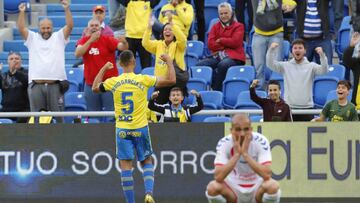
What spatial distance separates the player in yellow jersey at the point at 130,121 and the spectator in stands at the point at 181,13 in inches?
167

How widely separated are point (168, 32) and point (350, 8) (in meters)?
3.94

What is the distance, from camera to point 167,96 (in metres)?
17.2

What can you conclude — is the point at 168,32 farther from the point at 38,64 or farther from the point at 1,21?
the point at 1,21

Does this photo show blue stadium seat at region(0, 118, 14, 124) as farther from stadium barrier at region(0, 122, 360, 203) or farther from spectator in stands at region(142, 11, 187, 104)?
spectator in stands at region(142, 11, 187, 104)

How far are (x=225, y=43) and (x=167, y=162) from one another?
3273 millimetres

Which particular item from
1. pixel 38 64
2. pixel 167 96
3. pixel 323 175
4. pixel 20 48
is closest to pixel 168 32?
pixel 167 96

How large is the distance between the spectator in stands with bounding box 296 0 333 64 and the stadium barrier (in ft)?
9.92

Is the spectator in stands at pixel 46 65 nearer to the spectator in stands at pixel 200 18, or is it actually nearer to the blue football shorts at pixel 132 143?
the blue football shorts at pixel 132 143

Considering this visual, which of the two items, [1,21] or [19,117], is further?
[1,21]

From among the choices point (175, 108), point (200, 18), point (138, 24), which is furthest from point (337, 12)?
point (175, 108)

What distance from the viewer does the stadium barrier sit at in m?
16.2

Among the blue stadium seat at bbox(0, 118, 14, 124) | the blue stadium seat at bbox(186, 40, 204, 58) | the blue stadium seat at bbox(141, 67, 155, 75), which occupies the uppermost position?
the blue stadium seat at bbox(186, 40, 204, 58)

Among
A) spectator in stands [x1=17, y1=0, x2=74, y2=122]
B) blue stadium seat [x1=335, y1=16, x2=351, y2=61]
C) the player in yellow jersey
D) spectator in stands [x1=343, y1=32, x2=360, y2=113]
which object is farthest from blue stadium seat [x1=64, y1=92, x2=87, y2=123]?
blue stadium seat [x1=335, y1=16, x2=351, y2=61]

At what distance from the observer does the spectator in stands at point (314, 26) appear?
19.0m
